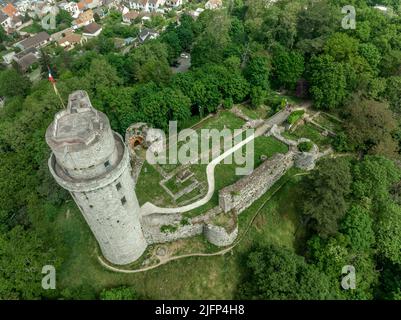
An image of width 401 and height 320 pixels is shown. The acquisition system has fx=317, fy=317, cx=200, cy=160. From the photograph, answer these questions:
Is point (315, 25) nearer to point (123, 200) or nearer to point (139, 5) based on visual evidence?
point (123, 200)

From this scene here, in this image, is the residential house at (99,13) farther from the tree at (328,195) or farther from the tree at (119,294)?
the tree at (119,294)

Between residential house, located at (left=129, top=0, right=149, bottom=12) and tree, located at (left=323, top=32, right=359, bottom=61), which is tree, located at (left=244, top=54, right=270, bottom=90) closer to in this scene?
tree, located at (left=323, top=32, right=359, bottom=61)

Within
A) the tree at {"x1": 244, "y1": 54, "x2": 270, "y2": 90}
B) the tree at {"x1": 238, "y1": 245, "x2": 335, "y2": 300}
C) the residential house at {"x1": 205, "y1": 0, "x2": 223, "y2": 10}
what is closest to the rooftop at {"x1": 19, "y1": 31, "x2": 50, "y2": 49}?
the residential house at {"x1": 205, "y1": 0, "x2": 223, "y2": 10}

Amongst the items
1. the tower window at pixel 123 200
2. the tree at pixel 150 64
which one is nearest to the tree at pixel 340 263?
the tower window at pixel 123 200

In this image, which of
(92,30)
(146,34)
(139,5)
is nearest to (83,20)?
(92,30)

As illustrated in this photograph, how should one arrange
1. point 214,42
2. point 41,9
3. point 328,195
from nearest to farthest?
point 328,195 → point 214,42 → point 41,9

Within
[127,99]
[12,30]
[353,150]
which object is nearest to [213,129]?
[127,99]
